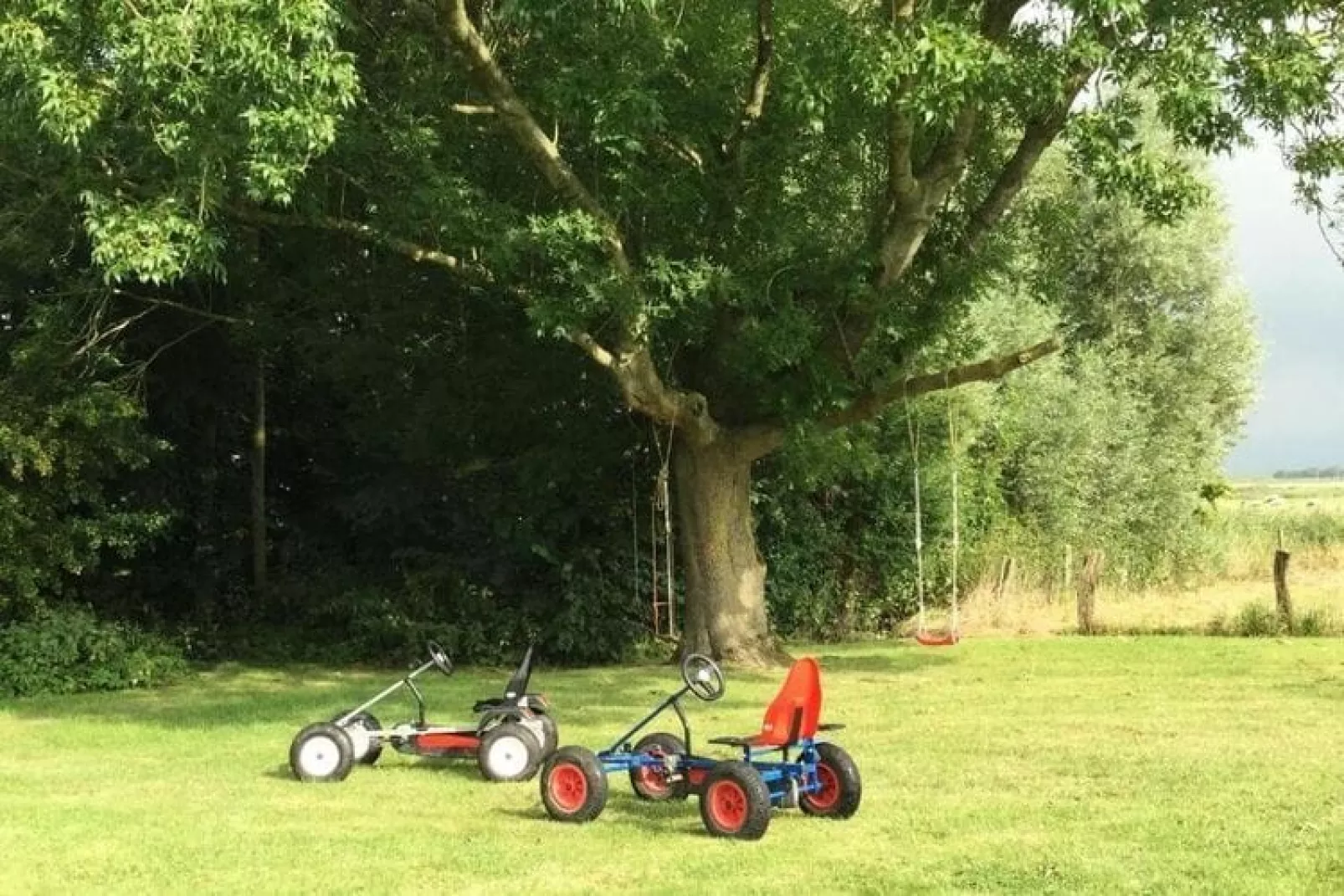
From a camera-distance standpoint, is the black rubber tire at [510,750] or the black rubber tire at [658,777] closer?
the black rubber tire at [658,777]

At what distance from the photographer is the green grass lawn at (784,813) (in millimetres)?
6113

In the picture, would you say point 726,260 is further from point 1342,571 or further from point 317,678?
point 1342,571

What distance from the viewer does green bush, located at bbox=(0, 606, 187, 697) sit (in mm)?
14922

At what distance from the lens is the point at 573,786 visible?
7355 mm

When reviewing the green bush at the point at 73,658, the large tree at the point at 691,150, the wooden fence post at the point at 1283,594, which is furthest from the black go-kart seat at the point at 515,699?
the wooden fence post at the point at 1283,594

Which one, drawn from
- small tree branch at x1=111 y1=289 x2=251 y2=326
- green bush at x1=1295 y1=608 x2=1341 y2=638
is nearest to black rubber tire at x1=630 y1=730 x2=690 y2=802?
small tree branch at x1=111 y1=289 x2=251 y2=326

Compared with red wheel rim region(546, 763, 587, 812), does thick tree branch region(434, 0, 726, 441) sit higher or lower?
higher

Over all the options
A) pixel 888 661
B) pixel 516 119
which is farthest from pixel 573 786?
pixel 888 661

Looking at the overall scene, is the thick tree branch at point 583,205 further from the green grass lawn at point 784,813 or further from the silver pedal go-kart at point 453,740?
the silver pedal go-kart at point 453,740

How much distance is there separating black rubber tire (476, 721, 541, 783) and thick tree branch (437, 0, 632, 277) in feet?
16.8

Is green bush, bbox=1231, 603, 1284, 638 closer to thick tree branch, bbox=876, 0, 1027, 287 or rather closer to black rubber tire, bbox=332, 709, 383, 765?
thick tree branch, bbox=876, 0, 1027, 287

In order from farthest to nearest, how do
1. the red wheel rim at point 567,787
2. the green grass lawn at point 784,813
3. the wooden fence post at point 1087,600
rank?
the wooden fence post at point 1087,600 < the red wheel rim at point 567,787 < the green grass lawn at point 784,813

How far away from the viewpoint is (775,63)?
44.5 feet

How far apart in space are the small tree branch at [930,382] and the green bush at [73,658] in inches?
313
